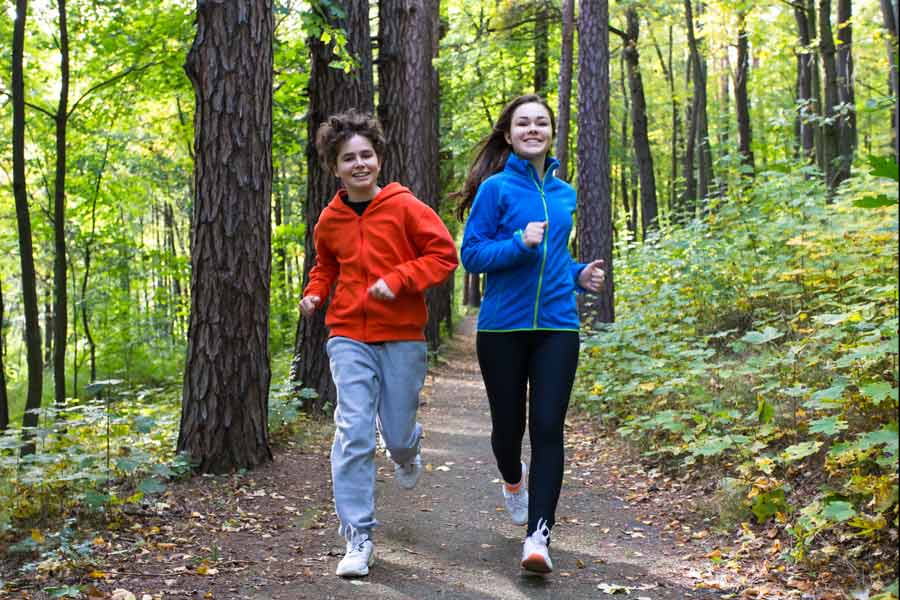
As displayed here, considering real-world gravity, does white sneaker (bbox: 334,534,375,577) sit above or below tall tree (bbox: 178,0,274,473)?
below

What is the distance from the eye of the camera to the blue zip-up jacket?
396 centimetres

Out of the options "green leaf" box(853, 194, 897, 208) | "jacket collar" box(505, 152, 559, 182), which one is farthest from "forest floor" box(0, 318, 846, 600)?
"jacket collar" box(505, 152, 559, 182)

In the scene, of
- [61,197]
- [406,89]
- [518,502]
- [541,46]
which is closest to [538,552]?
[518,502]

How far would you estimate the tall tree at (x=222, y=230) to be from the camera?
5777 millimetres

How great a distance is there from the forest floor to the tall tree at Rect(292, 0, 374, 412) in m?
2.06

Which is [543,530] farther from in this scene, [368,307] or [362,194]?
[362,194]

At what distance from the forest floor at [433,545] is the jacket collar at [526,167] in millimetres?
2012

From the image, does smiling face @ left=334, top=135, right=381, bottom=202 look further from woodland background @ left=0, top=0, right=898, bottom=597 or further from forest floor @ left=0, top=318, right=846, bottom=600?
forest floor @ left=0, top=318, right=846, bottom=600

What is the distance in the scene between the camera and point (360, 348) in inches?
161

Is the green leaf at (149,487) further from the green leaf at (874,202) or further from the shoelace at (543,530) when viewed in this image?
the green leaf at (874,202)

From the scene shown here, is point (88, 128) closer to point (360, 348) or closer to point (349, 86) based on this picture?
point (349, 86)

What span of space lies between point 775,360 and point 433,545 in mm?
2844

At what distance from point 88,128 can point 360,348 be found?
40.7 ft

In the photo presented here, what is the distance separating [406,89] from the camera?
11508mm
